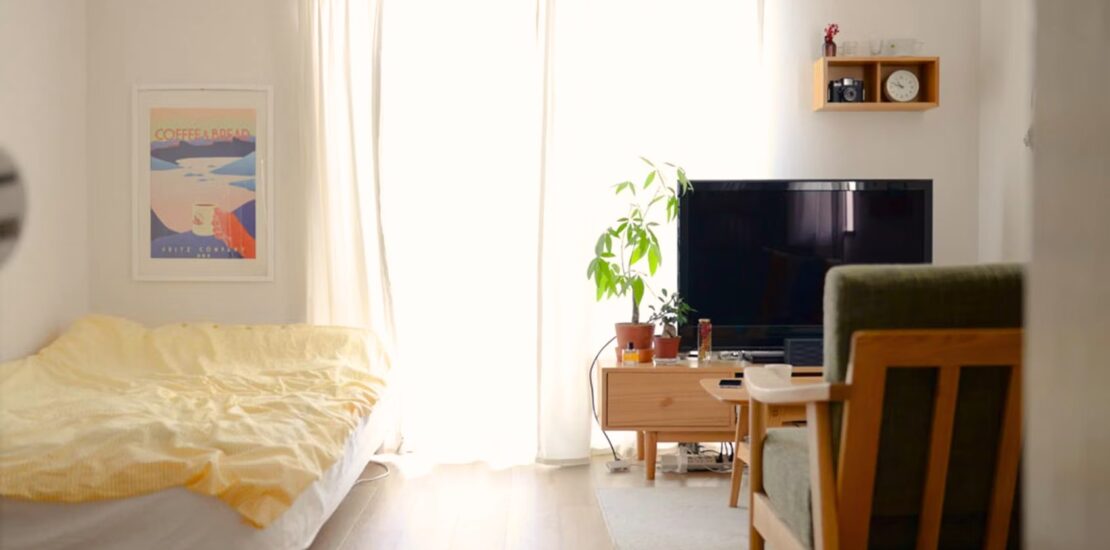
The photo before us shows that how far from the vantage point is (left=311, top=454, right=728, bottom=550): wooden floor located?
11.8 ft

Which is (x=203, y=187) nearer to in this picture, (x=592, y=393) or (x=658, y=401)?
(x=592, y=393)

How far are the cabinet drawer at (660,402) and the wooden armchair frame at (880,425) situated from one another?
2284 mm

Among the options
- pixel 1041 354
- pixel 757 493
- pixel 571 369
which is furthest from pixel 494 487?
pixel 1041 354

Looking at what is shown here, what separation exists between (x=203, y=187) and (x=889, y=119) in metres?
3.46

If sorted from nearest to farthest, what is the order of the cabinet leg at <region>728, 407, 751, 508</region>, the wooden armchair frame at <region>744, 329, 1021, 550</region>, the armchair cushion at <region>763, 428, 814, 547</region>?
1. the wooden armchair frame at <region>744, 329, 1021, 550</region>
2. the armchair cushion at <region>763, 428, 814, 547</region>
3. the cabinet leg at <region>728, 407, 751, 508</region>

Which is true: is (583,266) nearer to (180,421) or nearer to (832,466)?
(180,421)

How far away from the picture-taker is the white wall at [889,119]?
16.7ft

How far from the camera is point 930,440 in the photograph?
2.12m

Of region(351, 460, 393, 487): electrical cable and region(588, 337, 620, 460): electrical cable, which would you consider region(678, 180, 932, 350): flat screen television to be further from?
region(351, 460, 393, 487): electrical cable

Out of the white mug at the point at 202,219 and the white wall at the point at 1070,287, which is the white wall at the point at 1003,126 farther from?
the white wall at the point at 1070,287

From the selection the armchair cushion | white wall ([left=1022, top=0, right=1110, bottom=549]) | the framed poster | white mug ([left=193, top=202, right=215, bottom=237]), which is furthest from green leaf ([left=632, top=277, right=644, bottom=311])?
white wall ([left=1022, top=0, right=1110, bottom=549])

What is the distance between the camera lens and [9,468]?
258 cm

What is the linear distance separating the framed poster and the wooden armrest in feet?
10.5

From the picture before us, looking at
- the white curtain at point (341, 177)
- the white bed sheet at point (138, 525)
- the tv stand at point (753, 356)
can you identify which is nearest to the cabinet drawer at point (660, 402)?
the tv stand at point (753, 356)
